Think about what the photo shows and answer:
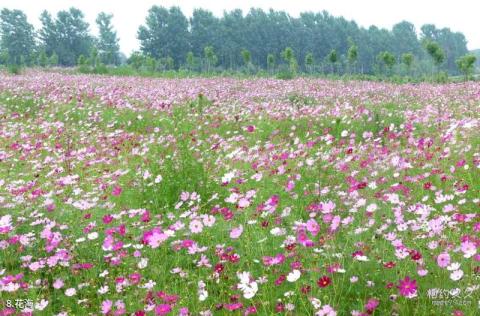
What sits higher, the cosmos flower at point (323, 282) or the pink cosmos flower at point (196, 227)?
the cosmos flower at point (323, 282)

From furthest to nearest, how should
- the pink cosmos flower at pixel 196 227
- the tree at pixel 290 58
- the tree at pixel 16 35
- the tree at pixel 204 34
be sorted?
the tree at pixel 204 34
the tree at pixel 16 35
the tree at pixel 290 58
the pink cosmos flower at pixel 196 227

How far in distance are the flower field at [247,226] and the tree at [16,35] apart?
60.6 meters

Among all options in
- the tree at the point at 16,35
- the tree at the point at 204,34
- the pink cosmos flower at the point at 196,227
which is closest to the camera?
the pink cosmos flower at the point at 196,227

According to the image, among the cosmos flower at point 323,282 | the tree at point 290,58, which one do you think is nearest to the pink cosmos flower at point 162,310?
the cosmos flower at point 323,282

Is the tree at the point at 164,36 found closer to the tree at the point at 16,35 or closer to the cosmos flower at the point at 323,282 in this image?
the tree at the point at 16,35

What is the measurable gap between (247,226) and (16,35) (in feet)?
223

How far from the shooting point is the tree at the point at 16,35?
6116cm

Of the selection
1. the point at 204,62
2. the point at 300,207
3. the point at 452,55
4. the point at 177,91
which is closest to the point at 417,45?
the point at 452,55

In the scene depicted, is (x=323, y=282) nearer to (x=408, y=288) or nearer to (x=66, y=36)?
(x=408, y=288)

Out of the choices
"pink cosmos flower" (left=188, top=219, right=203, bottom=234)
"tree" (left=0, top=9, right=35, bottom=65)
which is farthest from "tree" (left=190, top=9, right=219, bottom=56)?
"pink cosmos flower" (left=188, top=219, right=203, bottom=234)

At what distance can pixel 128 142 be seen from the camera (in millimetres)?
7598

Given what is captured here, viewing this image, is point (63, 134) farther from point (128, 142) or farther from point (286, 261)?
point (286, 261)

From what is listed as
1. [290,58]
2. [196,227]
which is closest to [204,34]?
[290,58]

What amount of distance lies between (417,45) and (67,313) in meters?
110
